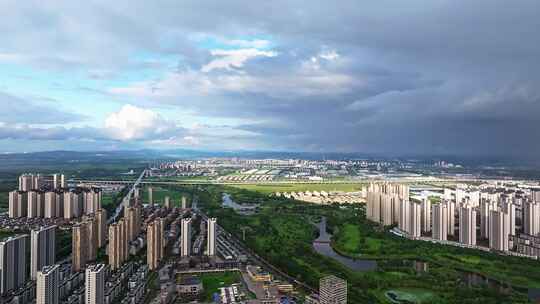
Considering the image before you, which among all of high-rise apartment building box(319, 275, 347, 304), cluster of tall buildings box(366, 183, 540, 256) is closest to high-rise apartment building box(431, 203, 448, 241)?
cluster of tall buildings box(366, 183, 540, 256)

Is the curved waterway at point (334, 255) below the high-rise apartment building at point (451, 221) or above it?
below

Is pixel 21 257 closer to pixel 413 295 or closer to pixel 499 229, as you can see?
pixel 413 295

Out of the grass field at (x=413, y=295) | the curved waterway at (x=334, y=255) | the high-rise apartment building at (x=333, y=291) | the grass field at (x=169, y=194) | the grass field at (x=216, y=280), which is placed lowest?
the grass field at (x=413, y=295)

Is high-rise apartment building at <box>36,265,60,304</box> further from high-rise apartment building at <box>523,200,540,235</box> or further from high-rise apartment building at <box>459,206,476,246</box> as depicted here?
high-rise apartment building at <box>523,200,540,235</box>

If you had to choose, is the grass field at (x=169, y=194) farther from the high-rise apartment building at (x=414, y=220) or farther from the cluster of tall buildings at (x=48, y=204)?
the high-rise apartment building at (x=414, y=220)

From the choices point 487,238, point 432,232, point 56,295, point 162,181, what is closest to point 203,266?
point 56,295

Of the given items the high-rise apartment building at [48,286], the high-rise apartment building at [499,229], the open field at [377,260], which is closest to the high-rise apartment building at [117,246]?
the high-rise apartment building at [48,286]

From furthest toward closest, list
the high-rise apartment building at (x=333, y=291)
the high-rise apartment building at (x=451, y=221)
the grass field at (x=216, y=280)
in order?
1. the high-rise apartment building at (x=451, y=221)
2. the grass field at (x=216, y=280)
3. the high-rise apartment building at (x=333, y=291)
